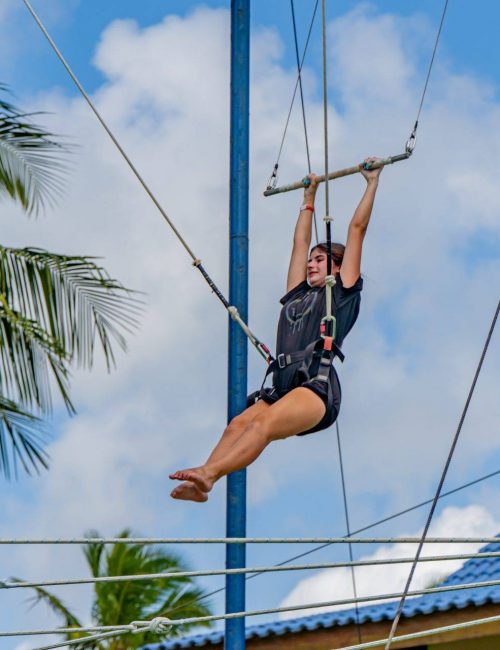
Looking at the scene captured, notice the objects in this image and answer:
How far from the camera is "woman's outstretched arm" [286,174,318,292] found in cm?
715

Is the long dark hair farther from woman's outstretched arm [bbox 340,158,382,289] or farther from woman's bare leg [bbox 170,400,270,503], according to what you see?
woman's bare leg [bbox 170,400,270,503]

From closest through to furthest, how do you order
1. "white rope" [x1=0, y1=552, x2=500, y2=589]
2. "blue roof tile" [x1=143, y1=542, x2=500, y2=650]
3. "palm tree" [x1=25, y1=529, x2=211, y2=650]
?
1. "white rope" [x1=0, y1=552, x2=500, y2=589]
2. "blue roof tile" [x1=143, y1=542, x2=500, y2=650]
3. "palm tree" [x1=25, y1=529, x2=211, y2=650]

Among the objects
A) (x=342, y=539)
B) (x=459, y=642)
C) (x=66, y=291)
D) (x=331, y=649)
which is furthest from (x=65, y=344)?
(x=342, y=539)

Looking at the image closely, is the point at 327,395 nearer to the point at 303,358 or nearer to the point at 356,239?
the point at 303,358

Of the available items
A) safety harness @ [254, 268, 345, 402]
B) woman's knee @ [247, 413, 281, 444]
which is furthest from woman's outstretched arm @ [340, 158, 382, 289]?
woman's knee @ [247, 413, 281, 444]

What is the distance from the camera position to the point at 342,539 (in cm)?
541

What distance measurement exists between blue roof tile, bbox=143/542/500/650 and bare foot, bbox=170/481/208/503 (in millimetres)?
3613

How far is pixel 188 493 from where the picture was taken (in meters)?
5.78

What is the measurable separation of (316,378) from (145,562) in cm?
1327

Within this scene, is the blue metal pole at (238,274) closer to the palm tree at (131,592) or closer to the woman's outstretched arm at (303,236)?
the woman's outstretched arm at (303,236)

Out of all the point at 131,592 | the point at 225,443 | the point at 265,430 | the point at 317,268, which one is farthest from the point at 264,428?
the point at 131,592

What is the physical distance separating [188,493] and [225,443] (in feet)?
1.84

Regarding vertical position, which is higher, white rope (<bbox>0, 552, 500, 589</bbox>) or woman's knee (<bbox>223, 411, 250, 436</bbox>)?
→ woman's knee (<bbox>223, 411, 250, 436</bbox>)

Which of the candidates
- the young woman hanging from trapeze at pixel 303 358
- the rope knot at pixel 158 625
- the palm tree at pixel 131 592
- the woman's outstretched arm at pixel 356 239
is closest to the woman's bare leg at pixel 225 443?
the young woman hanging from trapeze at pixel 303 358
